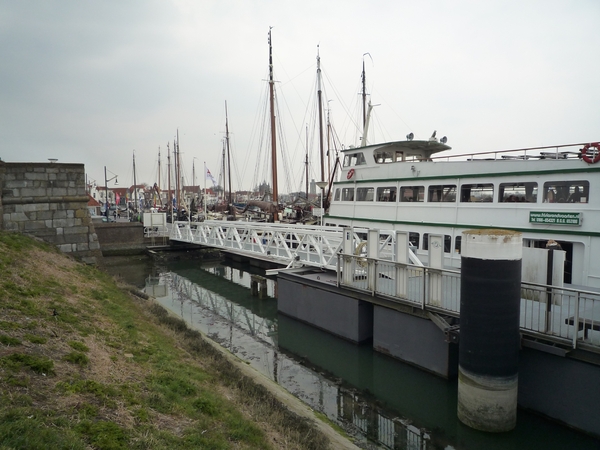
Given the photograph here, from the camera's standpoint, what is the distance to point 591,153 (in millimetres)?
12383

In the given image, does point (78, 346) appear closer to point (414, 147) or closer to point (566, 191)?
point (566, 191)

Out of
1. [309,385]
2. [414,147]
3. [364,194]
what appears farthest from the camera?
[364,194]

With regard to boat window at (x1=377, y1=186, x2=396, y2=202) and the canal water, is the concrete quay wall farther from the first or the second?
boat window at (x1=377, y1=186, x2=396, y2=202)

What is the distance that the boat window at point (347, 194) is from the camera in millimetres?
21575

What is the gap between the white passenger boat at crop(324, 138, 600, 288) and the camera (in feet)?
41.4

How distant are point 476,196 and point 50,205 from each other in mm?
17920

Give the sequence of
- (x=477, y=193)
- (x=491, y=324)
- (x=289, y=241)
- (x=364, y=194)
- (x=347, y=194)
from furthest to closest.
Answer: (x=289, y=241) < (x=347, y=194) < (x=364, y=194) < (x=477, y=193) < (x=491, y=324)

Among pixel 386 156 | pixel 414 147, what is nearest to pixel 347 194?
pixel 386 156

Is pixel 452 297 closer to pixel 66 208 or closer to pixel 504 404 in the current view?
pixel 504 404

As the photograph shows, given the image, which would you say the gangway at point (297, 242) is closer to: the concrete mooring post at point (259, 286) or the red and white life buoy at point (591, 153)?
the concrete mooring post at point (259, 286)

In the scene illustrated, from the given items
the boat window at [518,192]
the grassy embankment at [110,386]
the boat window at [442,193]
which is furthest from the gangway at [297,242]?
the grassy embankment at [110,386]

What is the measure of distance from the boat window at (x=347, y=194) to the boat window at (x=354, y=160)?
127 centimetres

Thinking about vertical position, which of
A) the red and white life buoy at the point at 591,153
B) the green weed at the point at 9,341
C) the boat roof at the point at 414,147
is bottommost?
the green weed at the point at 9,341

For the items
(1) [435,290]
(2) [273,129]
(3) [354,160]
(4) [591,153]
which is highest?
(2) [273,129]
